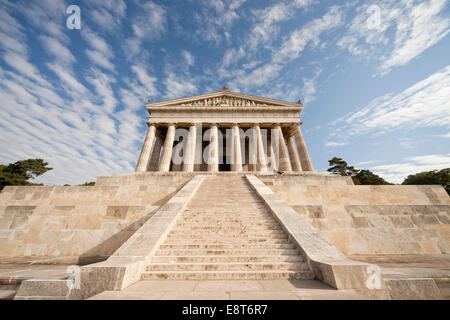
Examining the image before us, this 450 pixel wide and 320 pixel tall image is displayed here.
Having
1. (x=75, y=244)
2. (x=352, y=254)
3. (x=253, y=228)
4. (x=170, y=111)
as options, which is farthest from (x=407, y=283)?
(x=170, y=111)

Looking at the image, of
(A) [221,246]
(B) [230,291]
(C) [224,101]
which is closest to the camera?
(B) [230,291]

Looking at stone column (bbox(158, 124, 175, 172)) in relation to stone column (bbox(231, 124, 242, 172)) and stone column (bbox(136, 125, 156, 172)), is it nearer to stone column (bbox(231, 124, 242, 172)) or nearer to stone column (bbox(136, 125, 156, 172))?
stone column (bbox(136, 125, 156, 172))

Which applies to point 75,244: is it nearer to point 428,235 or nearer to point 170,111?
point 428,235

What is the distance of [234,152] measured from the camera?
26.7 m

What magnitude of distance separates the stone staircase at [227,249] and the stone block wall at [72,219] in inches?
159

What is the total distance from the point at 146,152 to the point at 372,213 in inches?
1039

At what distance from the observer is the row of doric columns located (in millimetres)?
25656

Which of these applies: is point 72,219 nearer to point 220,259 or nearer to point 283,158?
point 220,259

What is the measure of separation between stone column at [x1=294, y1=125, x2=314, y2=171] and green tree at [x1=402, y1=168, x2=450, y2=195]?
46.5m

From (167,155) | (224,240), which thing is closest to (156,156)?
(167,155)

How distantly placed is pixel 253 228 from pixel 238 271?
7.71 ft

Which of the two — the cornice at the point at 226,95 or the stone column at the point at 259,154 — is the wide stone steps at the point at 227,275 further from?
the cornice at the point at 226,95

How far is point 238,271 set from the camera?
14.9 ft

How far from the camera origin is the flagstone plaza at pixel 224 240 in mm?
3494
